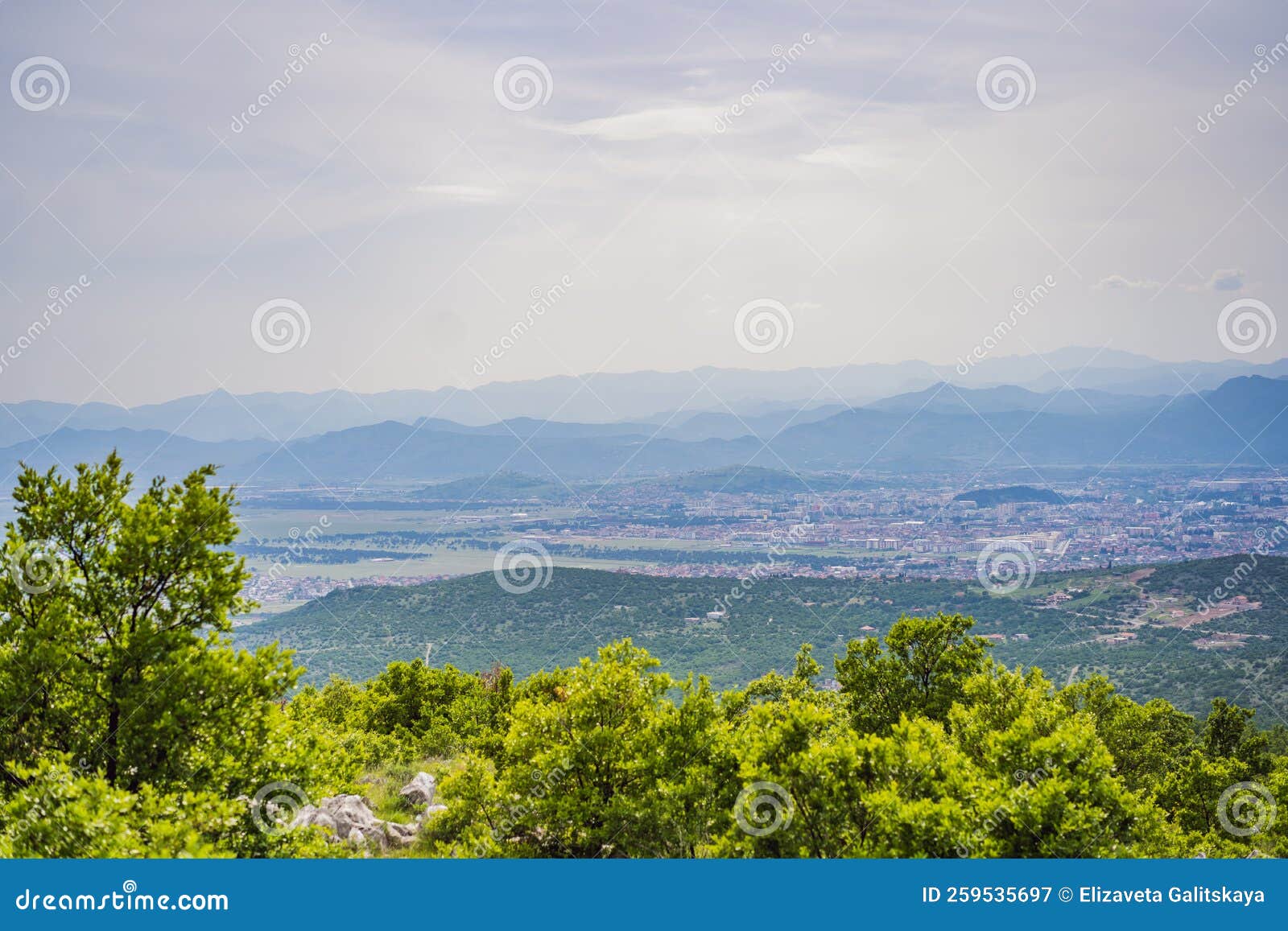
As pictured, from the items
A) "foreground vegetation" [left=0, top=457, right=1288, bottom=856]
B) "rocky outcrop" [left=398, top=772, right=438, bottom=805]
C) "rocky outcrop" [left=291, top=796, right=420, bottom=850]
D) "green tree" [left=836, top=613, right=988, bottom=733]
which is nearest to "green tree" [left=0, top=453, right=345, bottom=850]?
"foreground vegetation" [left=0, top=457, right=1288, bottom=856]

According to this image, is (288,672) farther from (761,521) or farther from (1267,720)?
(761,521)

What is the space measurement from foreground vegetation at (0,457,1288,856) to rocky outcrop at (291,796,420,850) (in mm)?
843

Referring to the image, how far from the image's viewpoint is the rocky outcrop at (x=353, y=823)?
13117 millimetres

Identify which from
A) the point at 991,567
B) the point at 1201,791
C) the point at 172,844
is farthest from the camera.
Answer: the point at 991,567

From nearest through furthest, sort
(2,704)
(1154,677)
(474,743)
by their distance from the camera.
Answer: (2,704), (474,743), (1154,677)

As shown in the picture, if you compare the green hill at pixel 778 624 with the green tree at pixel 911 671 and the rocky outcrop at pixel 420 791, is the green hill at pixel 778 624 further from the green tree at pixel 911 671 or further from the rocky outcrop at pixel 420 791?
the green tree at pixel 911 671

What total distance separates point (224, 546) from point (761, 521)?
493 feet

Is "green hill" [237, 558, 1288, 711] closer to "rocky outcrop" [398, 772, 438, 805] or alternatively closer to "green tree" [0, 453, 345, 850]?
"rocky outcrop" [398, 772, 438, 805]

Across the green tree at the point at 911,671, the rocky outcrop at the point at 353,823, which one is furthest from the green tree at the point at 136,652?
the green tree at the point at 911,671

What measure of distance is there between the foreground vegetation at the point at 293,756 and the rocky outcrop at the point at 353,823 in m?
0.84

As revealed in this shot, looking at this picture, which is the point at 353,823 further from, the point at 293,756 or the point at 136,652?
the point at 136,652

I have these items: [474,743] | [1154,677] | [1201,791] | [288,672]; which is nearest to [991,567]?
[1154,677]

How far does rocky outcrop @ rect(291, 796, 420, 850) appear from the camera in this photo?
43.0 ft

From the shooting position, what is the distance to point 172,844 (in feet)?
26.6
